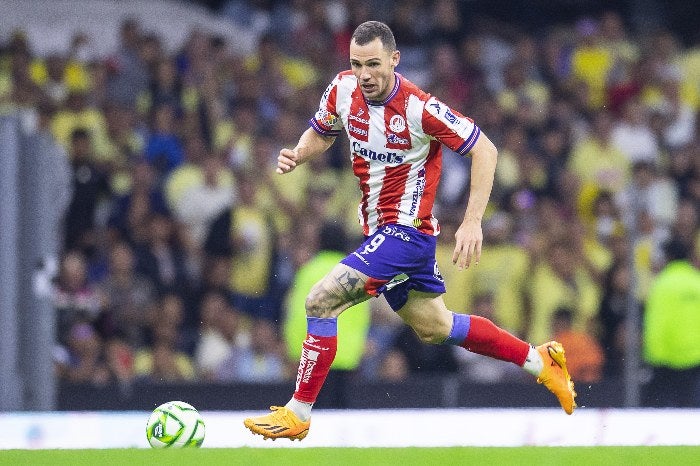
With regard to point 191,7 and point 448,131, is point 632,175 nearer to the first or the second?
point 191,7

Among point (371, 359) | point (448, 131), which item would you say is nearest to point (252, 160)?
point (371, 359)

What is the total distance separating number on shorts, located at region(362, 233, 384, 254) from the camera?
8047 mm

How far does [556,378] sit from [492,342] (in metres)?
0.44

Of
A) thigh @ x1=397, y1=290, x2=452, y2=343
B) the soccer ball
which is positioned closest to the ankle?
the soccer ball

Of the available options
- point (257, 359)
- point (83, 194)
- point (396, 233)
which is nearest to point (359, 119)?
point (396, 233)

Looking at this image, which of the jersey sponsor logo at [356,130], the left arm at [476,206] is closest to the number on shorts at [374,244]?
the left arm at [476,206]

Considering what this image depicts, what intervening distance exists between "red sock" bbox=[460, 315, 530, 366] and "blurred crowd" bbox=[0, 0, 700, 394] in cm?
423

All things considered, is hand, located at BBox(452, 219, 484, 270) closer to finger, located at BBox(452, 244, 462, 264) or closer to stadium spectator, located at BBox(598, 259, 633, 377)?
finger, located at BBox(452, 244, 462, 264)

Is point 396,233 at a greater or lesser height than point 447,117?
lesser

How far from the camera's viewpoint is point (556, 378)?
8.64 metres

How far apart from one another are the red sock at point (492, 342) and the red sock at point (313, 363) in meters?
0.87

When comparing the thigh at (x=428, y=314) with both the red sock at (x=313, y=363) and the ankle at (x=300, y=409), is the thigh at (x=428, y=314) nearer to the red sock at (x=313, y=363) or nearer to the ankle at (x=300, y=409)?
the red sock at (x=313, y=363)

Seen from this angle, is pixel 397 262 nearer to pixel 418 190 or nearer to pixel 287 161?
pixel 418 190

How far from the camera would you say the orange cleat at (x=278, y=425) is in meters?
7.96
